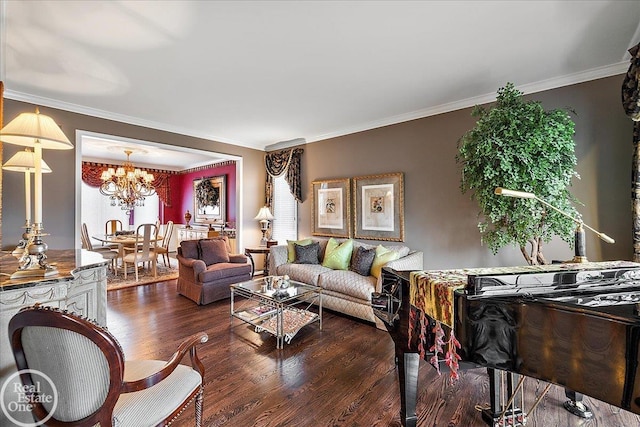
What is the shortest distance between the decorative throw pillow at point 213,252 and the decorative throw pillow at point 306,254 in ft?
3.96

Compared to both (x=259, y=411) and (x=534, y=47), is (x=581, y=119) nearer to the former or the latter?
(x=534, y=47)

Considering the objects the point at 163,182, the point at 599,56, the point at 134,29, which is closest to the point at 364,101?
the point at 599,56

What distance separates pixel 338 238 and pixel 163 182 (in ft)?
20.8

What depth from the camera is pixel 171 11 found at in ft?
6.67

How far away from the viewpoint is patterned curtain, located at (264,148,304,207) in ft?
18.2

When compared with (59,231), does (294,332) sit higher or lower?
lower

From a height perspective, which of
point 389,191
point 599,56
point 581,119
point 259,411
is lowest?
point 259,411

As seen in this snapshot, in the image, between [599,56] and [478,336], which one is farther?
[599,56]

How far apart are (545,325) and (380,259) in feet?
8.50

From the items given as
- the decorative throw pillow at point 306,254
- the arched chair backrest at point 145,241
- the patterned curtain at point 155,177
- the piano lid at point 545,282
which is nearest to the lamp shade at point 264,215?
the decorative throw pillow at point 306,254

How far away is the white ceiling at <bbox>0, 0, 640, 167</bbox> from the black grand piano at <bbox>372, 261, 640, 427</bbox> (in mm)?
1900

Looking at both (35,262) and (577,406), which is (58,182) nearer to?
(35,262)

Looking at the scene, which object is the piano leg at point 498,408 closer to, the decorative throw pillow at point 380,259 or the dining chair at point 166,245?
the decorative throw pillow at point 380,259

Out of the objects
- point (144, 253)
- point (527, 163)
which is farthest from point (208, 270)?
point (527, 163)
